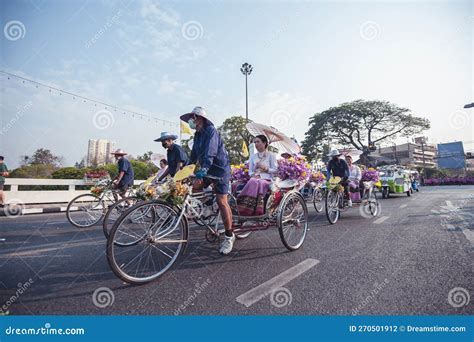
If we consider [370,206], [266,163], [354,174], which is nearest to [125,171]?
[266,163]

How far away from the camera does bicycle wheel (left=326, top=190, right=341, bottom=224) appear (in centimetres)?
596

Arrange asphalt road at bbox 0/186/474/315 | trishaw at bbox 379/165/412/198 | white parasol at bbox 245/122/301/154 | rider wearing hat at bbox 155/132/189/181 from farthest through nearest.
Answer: trishaw at bbox 379/165/412/198
white parasol at bbox 245/122/301/154
rider wearing hat at bbox 155/132/189/181
asphalt road at bbox 0/186/474/315

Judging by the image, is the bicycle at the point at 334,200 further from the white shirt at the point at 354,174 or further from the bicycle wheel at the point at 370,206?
the white shirt at the point at 354,174

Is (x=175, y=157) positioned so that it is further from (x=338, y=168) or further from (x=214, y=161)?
(x=338, y=168)

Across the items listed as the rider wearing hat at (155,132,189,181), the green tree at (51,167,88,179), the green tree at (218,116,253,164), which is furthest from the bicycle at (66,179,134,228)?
the green tree at (218,116,253,164)

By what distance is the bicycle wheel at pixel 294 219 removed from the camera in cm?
378

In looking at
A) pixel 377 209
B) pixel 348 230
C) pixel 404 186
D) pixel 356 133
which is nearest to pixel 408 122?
pixel 356 133

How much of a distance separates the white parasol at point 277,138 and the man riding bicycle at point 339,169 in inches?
65.1

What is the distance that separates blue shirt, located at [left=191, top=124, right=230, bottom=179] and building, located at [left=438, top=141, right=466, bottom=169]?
49354mm

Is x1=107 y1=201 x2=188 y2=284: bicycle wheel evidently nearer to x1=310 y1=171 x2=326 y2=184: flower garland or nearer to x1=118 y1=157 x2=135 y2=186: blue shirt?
x1=118 y1=157 x2=135 y2=186: blue shirt

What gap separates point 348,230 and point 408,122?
122ft

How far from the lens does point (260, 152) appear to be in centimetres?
492

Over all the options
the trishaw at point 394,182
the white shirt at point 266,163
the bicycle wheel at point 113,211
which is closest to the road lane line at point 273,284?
the white shirt at point 266,163

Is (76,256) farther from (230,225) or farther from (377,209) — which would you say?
(377,209)
